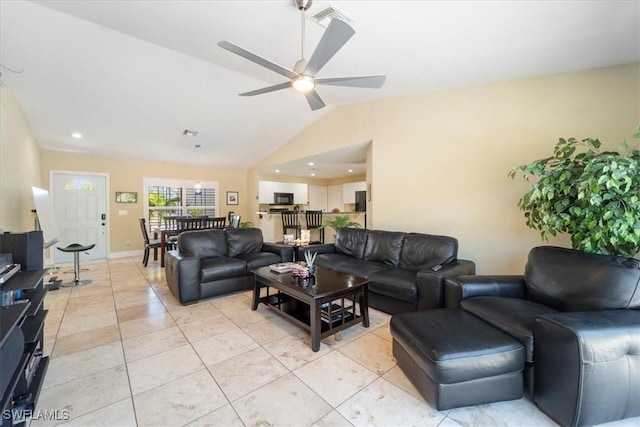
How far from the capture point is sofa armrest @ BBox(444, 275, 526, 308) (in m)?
2.22

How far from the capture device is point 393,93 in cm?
403

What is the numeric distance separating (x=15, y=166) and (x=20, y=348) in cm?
394

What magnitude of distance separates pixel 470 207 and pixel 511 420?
249cm

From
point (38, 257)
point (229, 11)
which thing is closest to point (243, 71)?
point (229, 11)

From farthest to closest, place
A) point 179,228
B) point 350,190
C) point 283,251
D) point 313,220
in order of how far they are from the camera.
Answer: point 350,190
point 313,220
point 179,228
point 283,251

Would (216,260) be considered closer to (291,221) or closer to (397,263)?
(397,263)

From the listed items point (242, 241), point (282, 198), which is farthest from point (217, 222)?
point (282, 198)

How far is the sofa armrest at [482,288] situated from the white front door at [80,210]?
7328 mm

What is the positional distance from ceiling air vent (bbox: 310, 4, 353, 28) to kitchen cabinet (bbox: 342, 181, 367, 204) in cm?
629

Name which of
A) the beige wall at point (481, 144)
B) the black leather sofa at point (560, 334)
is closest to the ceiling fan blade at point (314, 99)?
the beige wall at point (481, 144)

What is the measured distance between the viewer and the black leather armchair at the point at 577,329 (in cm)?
138

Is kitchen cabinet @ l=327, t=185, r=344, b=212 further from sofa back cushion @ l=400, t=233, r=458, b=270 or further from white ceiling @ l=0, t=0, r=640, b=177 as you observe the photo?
sofa back cushion @ l=400, t=233, r=458, b=270

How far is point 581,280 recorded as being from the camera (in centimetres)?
192

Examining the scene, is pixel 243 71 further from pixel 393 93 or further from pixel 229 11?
pixel 393 93
